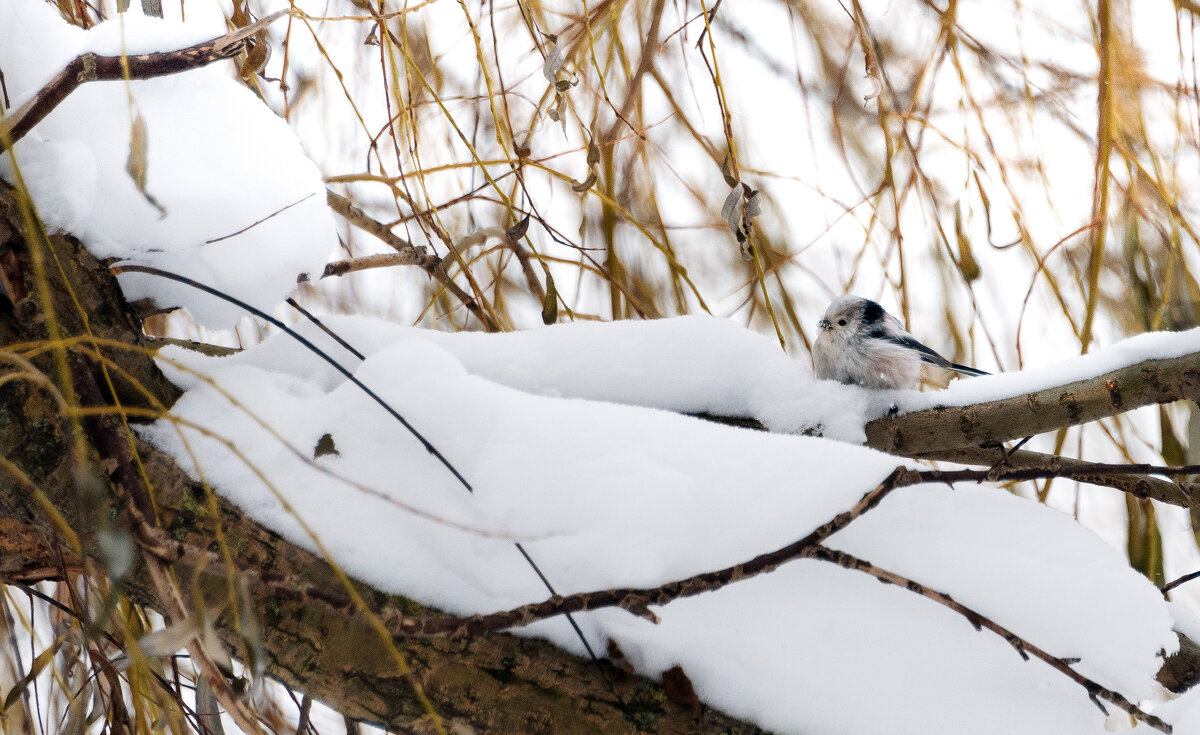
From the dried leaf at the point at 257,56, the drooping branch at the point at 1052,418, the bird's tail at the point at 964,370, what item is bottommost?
the drooping branch at the point at 1052,418

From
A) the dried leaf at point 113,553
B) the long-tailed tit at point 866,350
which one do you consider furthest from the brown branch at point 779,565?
the long-tailed tit at point 866,350

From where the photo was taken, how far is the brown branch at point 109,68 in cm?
71

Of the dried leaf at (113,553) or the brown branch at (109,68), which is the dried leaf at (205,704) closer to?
the dried leaf at (113,553)

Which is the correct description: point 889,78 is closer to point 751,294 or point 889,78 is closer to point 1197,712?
point 751,294

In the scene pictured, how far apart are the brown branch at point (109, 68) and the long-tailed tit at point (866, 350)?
94 centimetres

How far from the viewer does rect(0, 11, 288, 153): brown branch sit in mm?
715

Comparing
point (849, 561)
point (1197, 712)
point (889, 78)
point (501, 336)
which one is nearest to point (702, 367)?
point (501, 336)

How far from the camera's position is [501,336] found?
0.99 metres

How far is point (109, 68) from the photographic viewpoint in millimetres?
727

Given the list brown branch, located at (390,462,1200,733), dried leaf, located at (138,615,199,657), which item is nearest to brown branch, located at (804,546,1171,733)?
brown branch, located at (390,462,1200,733)

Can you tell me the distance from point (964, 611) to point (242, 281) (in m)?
0.81

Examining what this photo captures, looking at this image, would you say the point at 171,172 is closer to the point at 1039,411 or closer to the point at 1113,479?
the point at 1039,411

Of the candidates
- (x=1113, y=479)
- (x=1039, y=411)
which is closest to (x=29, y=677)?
(x=1039, y=411)

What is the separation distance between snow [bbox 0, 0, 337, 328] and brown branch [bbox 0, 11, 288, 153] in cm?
5
